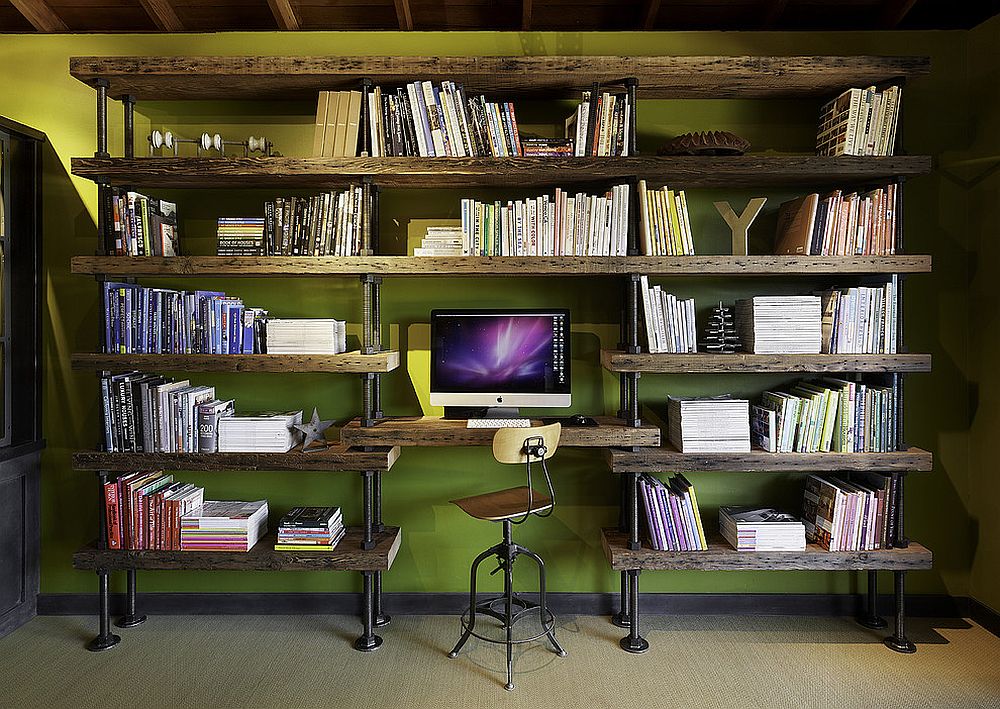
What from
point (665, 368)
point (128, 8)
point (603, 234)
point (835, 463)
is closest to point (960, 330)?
point (835, 463)

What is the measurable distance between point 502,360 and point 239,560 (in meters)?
1.42

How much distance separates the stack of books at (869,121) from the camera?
2.86m

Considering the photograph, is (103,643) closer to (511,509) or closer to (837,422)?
(511,509)

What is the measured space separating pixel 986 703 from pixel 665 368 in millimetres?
1670

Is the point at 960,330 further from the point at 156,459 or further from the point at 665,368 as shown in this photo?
the point at 156,459

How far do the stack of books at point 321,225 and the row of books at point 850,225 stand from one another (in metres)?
1.89

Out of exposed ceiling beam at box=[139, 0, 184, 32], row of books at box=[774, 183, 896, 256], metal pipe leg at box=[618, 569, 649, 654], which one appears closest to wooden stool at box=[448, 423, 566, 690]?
metal pipe leg at box=[618, 569, 649, 654]

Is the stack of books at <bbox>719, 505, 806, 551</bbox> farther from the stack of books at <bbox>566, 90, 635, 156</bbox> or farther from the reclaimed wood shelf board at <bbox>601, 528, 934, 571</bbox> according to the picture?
the stack of books at <bbox>566, 90, 635, 156</bbox>

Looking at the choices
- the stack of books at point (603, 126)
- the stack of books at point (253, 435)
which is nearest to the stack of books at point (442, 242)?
the stack of books at point (603, 126)

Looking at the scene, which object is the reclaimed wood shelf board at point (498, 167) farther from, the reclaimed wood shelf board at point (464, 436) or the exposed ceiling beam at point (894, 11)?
the reclaimed wood shelf board at point (464, 436)

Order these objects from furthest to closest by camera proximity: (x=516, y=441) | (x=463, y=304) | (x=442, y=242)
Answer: (x=463, y=304), (x=442, y=242), (x=516, y=441)

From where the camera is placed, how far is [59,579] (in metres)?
3.29

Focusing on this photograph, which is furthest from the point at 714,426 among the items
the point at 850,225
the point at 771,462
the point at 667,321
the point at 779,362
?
the point at 850,225

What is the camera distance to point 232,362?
2.86 metres
